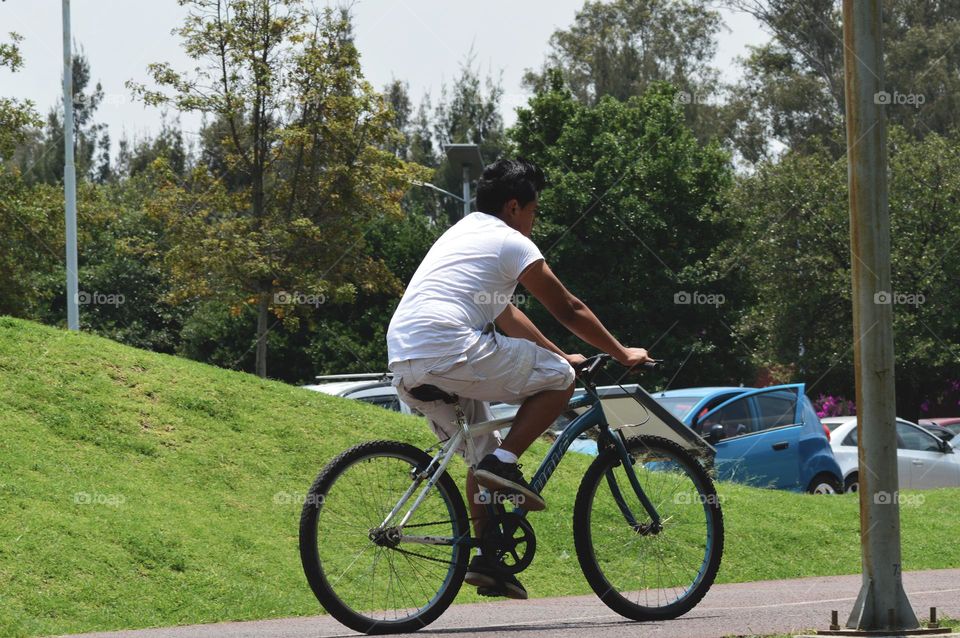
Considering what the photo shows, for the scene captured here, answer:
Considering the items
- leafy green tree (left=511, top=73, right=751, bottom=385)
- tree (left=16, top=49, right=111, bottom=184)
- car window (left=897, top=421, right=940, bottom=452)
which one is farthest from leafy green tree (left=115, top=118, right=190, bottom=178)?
car window (left=897, top=421, right=940, bottom=452)

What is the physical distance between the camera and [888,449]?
5.56m

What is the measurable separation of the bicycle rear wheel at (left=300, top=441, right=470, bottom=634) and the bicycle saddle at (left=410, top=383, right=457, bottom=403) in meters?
0.21

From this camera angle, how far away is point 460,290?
5.51m

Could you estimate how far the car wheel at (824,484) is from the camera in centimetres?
1573

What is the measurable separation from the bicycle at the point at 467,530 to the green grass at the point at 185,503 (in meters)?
2.30

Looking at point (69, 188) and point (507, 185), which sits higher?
point (69, 188)

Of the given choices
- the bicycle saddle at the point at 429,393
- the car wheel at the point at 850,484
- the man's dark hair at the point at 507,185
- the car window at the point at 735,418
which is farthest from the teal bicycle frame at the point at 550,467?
the car wheel at the point at 850,484

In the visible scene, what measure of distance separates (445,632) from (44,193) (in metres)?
27.6

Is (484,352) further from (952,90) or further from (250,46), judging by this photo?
(952,90)

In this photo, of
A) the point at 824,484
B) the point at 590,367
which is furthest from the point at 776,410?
the point at 590,367

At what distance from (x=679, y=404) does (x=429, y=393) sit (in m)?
10.4

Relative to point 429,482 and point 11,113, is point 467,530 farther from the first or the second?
point 11,113

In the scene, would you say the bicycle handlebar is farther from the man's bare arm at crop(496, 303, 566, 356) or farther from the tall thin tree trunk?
the tall thin tree trunk

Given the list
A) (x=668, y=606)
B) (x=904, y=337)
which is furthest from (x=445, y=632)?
(x=904, y=337)
